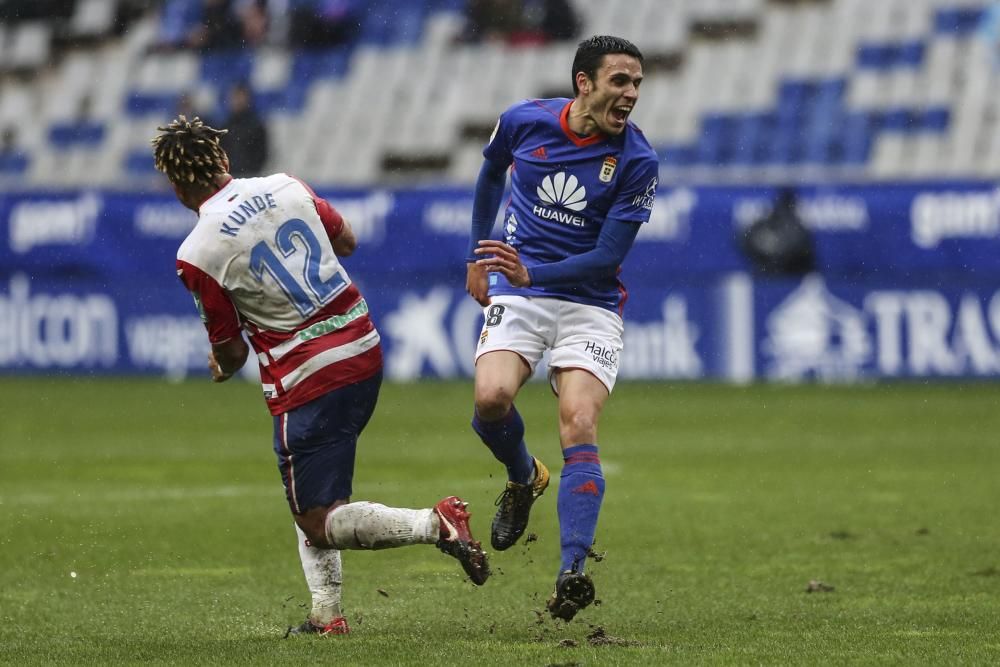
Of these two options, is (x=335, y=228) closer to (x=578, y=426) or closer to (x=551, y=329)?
(x=551, y=329)

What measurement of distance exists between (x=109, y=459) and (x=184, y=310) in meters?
6.30

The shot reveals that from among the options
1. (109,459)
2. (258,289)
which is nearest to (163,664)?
(258,289)

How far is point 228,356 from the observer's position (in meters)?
6.43

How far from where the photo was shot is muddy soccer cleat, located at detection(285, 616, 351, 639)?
21.6 feet

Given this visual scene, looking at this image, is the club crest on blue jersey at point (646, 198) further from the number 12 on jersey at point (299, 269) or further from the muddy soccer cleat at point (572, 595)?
the muddy soccer cleat at point (572, 595)

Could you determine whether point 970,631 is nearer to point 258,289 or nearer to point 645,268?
point 258,289

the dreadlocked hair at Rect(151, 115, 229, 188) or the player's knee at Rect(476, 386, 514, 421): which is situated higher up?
the dreadlocked hair at Rect(151, 115, 229, 188)

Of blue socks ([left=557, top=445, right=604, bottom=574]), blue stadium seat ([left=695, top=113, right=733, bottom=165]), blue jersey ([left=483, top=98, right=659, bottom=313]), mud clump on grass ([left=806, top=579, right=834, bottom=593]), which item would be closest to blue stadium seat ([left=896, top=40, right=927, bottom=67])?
blue stadium seat ([left=695, top=113, right=733, bottom=165])

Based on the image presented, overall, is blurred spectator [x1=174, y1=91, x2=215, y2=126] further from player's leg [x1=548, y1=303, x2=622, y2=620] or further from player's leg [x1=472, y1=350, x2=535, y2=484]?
player's leg [x1=548, y1=303, x2=622, y2=620]

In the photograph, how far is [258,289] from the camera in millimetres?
6359

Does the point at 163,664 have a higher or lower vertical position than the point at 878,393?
lower

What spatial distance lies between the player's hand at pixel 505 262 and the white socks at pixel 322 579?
1220mm

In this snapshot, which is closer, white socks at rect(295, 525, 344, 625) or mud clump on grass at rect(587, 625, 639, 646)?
mud clump on grass at rect(587, 625, 639, 646)

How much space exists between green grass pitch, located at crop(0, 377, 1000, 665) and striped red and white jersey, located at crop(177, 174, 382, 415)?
97 centimetres
